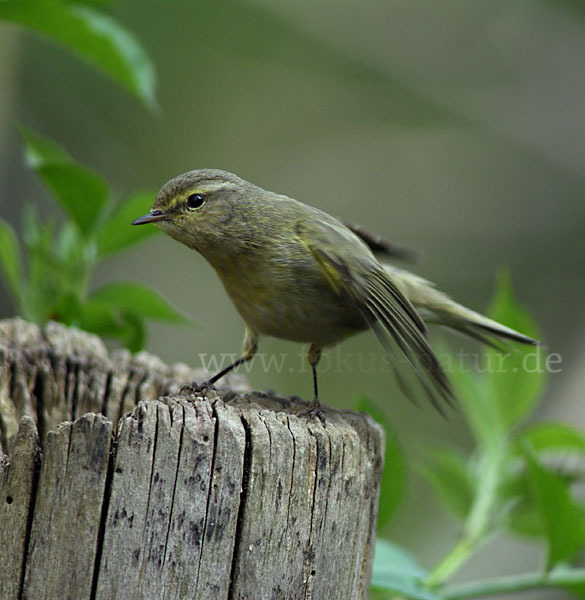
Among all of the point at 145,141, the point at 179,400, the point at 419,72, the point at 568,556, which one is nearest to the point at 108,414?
the point at 179,400

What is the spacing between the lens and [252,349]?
11.6 ft

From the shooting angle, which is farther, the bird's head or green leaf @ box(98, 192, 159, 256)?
green leaf @ box(98, 192, 159, 256)

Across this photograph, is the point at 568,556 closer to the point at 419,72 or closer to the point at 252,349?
the point at 252,349

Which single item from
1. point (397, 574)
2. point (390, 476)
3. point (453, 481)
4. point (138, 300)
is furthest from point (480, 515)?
point (138, 300)

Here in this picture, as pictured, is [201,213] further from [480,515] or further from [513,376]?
[480,515]

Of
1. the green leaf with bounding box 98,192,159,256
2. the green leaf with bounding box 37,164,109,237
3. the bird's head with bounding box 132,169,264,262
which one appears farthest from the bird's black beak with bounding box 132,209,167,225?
the green leaf with bounding box 37,164,109,237

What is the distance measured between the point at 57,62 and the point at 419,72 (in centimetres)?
490

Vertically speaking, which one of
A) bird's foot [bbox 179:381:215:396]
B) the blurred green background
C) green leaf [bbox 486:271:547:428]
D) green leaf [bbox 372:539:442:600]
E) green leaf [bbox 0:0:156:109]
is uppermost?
the blurred green background

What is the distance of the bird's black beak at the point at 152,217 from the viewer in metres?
3.25

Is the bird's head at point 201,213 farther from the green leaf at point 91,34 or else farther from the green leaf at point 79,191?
the green leaf at point 91,34

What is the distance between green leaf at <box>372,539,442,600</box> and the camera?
2.63m

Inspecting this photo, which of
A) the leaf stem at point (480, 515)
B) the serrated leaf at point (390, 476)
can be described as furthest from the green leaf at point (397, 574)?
the leaf stem at point (480, 515)

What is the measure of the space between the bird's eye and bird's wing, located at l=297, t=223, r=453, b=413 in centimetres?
41

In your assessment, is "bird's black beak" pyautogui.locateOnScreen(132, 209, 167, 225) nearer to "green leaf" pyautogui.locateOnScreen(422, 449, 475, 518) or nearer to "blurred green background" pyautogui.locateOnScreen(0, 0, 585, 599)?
"green leaf" pyautogui.locateOnScreen(422, 449, 475, 518)
